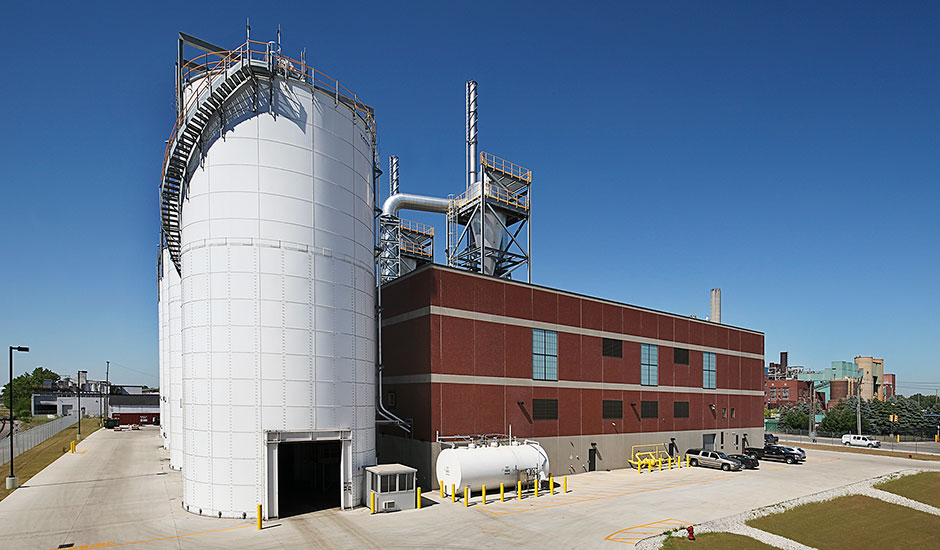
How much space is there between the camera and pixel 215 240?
2584 centimetres

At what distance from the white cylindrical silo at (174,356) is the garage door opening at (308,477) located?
11.3 metres

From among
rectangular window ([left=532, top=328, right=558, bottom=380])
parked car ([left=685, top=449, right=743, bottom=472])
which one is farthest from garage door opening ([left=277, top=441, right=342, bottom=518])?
parked car ([left=685, top=449, right=743, bottom=472])

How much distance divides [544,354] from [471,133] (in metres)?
21.3

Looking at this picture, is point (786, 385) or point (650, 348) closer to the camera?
point (650, 348)

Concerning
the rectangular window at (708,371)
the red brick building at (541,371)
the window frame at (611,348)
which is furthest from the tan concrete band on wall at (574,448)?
the window frame at (611,348)

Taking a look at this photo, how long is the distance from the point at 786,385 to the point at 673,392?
103362 millimetres

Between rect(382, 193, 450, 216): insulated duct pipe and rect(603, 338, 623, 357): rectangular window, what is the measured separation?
61.9ft

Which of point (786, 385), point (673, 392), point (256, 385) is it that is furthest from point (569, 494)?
point (786, 385)

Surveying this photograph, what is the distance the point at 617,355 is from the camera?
44.6 m

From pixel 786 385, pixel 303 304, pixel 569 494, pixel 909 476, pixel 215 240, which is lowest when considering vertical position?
pixel 786 385

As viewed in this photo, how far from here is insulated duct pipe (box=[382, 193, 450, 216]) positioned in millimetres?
49375

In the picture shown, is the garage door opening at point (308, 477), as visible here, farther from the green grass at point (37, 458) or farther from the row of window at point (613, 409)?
the green grass at point (37, 458)

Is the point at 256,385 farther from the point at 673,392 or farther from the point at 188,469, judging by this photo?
the point at 673,392

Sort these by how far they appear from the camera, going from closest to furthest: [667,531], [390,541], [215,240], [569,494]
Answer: [390,541] < [667,531] < [215,240] < [569,494]
